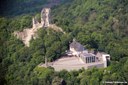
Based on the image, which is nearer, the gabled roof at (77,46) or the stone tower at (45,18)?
the gabled roof at (77,46)

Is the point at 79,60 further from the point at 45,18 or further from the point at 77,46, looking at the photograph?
the point at 45,18

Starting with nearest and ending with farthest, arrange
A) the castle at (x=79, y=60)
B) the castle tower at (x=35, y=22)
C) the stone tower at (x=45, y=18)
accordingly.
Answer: the castle at (x=79, y=60) < the stone tower at (x=45, y=18) < the castle tower at (x=35, y=22)

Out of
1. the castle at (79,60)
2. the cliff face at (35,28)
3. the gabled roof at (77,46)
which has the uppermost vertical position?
the cliff face at (35,28)

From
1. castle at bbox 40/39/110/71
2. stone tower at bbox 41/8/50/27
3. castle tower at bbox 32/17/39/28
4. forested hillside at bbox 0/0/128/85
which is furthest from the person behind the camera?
castle tower at bbox 32/17/39/28

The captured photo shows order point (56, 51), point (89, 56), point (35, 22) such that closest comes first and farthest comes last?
point (89, 56), point (56, 51), point (35, 22)

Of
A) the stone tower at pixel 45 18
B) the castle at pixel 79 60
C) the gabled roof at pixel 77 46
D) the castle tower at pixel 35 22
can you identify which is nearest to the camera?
the castle at pixel 79 60

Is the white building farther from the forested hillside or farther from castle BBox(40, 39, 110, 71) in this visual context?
the forested hillside

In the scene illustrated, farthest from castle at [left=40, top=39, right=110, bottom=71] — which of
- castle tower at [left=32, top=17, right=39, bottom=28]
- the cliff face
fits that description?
castle tower at [left=32, top=17, right=39, bottom=28]

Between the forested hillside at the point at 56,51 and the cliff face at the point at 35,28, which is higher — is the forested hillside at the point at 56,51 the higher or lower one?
the lower one

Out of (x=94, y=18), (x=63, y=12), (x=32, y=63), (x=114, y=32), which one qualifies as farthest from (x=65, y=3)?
(x=32, y=63)

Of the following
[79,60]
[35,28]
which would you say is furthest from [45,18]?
[79,60]

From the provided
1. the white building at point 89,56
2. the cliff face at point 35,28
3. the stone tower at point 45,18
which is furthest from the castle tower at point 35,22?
the white building at point 89,56

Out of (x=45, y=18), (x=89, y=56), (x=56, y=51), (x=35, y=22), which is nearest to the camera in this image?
(x=89, y=56)

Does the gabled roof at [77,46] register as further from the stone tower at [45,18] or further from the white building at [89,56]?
the stone tower at [45,18]
